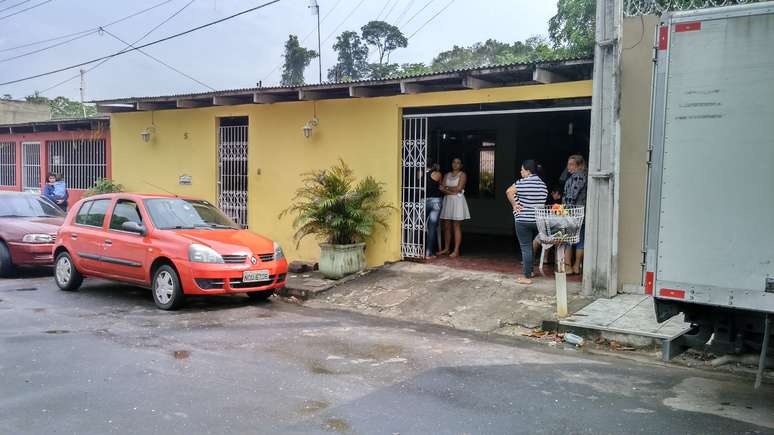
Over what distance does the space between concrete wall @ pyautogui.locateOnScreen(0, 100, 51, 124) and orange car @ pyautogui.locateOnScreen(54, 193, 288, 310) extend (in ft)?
77.0

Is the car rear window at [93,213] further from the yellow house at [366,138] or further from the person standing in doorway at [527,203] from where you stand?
the person standing in doorway at [527,203]

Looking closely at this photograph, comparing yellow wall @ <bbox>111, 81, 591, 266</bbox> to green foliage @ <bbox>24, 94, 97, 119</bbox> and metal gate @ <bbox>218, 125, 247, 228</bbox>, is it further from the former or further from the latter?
green foliage @ <bbox>24, 94, 97, 119</bbox>

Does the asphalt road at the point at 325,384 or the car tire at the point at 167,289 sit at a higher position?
the car tire at the point at 167,289

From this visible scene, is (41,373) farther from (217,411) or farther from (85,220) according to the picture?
(85,220)

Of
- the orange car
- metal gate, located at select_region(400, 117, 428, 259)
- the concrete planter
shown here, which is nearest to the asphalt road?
the orange car

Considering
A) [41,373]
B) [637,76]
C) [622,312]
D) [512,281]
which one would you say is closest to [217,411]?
[41,373]

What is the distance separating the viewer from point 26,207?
39.7 feet

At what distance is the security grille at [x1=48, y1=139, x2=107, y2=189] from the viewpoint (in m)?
17.1

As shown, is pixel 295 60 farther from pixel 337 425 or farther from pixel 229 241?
pixel 337 425

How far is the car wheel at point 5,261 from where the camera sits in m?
11.0

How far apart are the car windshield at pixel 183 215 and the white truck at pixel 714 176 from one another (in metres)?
6.49

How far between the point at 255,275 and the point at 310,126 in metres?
4.21

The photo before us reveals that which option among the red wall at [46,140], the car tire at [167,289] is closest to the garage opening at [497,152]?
the car tire at [167,289]

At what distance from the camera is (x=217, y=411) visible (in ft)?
Answer: 15.3
